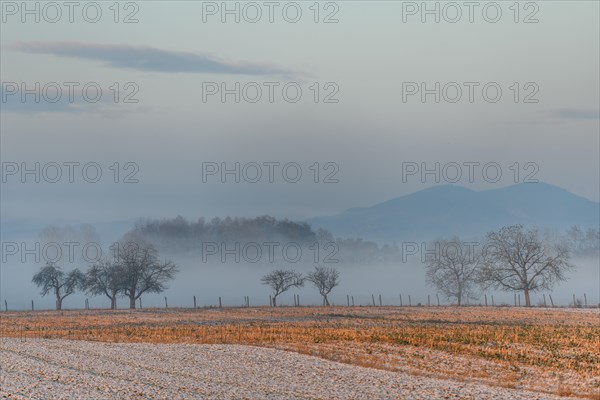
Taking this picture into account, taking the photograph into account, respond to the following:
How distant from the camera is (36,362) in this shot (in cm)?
4797

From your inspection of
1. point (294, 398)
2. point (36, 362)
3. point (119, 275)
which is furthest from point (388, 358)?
point (119, 275)

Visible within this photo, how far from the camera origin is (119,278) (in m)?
147

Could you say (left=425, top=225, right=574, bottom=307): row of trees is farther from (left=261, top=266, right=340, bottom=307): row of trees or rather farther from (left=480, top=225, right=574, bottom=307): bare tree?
(left=261, top=266, right=340, bottom=307): row of trees

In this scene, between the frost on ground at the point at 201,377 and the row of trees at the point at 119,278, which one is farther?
the row of trees at the point at 119,278

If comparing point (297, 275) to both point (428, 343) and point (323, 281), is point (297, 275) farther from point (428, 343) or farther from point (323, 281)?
point (428, 343)

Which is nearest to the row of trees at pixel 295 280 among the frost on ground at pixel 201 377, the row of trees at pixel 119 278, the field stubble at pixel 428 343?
the row of trees at pixel 119 278

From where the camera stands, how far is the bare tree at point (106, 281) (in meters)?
147

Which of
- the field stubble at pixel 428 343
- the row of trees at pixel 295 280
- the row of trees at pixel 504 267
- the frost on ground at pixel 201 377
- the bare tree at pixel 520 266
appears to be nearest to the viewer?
the frost on ground at pixel 201 377

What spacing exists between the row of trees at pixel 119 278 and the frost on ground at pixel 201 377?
90291mm

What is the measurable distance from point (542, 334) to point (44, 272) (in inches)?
3999

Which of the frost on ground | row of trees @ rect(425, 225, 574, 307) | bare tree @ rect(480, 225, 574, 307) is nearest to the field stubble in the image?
the frost on ground

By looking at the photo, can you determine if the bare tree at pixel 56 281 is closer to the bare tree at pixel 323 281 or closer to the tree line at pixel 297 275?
the tree line at pixel 297 275

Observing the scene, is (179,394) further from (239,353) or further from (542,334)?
(542,334)

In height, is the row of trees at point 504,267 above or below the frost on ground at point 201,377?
above
